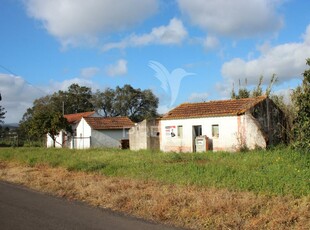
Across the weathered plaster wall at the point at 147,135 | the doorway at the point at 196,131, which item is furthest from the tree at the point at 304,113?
the weathered plaster wall at the point at 147,135

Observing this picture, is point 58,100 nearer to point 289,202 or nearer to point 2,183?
point 2,183

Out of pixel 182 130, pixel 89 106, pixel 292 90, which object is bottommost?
pixel 182 130

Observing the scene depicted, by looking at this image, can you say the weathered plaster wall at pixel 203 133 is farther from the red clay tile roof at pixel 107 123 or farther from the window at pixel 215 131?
the red clay tile roof at pixel 107 123

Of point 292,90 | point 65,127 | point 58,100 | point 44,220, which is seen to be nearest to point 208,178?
point 44,220

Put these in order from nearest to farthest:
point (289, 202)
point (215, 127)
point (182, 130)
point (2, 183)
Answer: point (289, 202), point (2, 183), point (215, 127), point (182, 130)

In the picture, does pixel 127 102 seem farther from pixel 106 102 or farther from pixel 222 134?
pixel 222 134

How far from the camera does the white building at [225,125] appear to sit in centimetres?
2295

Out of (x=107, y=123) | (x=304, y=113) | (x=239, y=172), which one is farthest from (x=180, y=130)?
(x=107, y=123)

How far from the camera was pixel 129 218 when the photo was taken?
27.6ft

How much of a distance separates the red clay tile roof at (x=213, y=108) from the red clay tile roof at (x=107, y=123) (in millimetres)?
14999

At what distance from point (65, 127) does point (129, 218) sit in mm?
34335

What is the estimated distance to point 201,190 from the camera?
35.2ft

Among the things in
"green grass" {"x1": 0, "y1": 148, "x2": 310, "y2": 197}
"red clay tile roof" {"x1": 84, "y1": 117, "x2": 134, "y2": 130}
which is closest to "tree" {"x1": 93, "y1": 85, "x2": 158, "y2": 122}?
"red clay tile roof" {"x1": 84, "y1": 117, "x2": 134, "y2": 130}

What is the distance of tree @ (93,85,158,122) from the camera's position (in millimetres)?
67375
